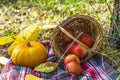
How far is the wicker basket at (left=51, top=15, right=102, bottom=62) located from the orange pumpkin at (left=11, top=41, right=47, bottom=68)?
155mm

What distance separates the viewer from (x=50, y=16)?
4.77 metres

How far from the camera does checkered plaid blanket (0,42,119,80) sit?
2.87m

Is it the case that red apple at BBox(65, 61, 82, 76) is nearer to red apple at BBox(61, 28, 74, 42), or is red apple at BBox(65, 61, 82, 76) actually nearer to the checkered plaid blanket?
the checkered plaid blanket

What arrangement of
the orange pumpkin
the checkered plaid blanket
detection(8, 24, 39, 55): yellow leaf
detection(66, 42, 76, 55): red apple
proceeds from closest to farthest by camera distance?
the checkered plaid blanket < the orange pumpkin < detection(66, 42, 76, 55): red apple < detection(8, 24, 39, 55): yellow leaf

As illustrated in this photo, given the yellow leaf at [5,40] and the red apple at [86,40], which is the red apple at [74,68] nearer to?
the red apple at [86,40]

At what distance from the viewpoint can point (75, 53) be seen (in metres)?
3.05

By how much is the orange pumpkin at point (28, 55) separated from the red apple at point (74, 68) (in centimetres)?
28

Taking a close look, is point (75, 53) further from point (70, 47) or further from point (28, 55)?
point (28, 55)

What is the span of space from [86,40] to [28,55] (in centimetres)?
53

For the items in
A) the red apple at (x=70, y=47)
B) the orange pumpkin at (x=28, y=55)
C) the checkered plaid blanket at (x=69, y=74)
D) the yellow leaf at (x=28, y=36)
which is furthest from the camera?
the yellow leaf at (x=28, y=36)

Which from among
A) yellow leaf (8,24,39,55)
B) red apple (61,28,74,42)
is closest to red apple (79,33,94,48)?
red apple (61,28,74,42)

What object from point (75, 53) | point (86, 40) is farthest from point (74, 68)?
point (86, 40)

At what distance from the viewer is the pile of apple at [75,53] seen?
2893mm

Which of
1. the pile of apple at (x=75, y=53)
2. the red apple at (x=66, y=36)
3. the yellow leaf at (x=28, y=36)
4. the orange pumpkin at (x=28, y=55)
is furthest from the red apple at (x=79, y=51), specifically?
the yellow leaf at (x=28, y=36)
